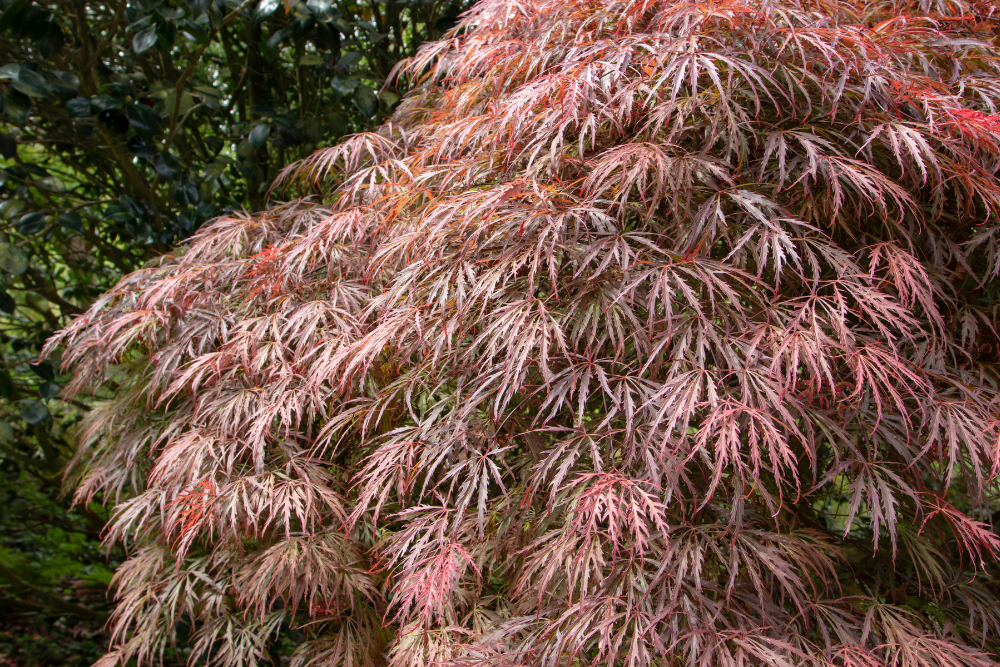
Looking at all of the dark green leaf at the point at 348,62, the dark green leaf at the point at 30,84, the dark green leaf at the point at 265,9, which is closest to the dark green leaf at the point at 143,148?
the dark green leaf at the point at 30,84

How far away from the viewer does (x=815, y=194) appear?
1325 millimetres

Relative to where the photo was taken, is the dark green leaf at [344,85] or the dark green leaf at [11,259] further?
the dark green leaf at [344,85]

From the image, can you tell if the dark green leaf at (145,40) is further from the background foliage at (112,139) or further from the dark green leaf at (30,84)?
the dark green leaf at (30,84)

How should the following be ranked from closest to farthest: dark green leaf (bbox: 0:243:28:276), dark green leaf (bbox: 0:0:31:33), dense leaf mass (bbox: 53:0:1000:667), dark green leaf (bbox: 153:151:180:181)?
dense leaf mass (bbox: 53:0:1000:667)
dark green leaf (bbox: 0:0:31:33)
dark green leaf (bbox: 0:243:28:276)
dark green leaf (bbox: 153:151:180:181)

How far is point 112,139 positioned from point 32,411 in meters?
1.01

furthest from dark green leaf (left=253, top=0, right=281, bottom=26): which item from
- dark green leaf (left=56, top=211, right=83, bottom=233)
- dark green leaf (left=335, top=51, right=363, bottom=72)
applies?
dark green leaf (left=56, top=211, right=83, bottom=233)

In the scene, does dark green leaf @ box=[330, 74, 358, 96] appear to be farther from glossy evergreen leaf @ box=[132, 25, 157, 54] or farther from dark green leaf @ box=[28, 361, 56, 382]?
dark green leaf @ box=[28, 361, 56, 382]

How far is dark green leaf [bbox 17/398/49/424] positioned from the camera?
2.16 meters

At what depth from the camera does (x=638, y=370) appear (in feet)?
4.02

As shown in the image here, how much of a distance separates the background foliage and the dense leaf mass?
86 centimetres

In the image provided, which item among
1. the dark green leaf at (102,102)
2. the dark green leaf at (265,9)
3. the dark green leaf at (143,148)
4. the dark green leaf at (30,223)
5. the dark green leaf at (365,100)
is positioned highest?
the dark green leaf at (265,9)

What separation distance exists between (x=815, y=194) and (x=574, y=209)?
50 cm

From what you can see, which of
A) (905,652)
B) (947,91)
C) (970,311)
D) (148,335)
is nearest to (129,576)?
(148,335)

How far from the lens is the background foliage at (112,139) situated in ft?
7.07
